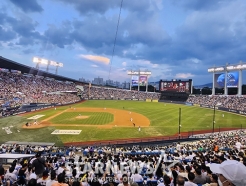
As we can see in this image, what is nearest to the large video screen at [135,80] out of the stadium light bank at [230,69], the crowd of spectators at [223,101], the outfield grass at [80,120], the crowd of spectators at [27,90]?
the crowd of spectators at [223,101]

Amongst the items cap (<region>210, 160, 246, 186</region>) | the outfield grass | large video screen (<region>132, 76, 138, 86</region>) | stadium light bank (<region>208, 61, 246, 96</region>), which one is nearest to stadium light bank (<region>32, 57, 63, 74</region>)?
large video screen (<region>132, 76, 138, 86</region>)

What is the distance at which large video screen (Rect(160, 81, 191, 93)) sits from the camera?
88.5m

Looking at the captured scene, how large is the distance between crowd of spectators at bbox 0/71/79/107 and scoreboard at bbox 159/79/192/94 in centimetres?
4800

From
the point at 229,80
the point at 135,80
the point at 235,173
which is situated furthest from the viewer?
the point at 135,80

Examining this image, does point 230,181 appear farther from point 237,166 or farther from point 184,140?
point 184,140

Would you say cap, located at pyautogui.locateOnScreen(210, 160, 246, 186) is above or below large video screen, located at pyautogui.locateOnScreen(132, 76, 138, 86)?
below

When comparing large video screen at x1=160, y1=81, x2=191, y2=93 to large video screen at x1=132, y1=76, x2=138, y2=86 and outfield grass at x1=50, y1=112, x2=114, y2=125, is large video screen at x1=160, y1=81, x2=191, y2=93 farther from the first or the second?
outfield grass at x1=50, y1=112, x2=114, y2=125

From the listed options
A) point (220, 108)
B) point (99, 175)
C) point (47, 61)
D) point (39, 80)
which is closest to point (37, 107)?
point (39, 80)

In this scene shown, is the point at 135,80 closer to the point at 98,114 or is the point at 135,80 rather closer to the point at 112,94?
the point at 112,94

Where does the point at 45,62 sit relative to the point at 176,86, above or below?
above

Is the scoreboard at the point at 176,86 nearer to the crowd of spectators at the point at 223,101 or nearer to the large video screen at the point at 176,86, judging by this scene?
the large video screen at the point at 176,86

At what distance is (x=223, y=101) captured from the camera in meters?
71.4

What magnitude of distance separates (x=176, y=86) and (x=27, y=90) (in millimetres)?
66784

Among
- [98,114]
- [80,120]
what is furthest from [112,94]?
[80,120]
